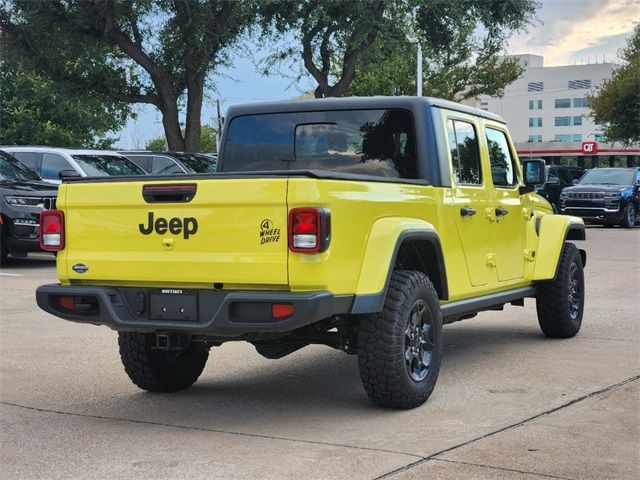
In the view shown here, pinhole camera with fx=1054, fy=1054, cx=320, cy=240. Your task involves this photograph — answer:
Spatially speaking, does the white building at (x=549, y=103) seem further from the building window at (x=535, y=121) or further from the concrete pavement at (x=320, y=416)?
the concrete pavement at (x=320, y=416)

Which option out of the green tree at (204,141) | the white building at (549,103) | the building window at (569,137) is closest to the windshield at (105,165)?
the green tree at (204,141)

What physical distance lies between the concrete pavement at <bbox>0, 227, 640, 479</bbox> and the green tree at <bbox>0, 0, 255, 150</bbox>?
17685mm

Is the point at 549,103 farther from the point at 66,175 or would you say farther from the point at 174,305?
the point at 174,305

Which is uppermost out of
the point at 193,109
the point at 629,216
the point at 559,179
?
the point at 193,109

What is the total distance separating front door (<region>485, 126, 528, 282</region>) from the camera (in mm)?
8023

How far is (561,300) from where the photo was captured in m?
8.91

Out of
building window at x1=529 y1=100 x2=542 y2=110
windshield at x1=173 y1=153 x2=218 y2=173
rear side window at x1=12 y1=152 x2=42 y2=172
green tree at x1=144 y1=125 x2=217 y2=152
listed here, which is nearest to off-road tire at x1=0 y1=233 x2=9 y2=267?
rear side window at x1=12 y1=152 x2=42 y2=172

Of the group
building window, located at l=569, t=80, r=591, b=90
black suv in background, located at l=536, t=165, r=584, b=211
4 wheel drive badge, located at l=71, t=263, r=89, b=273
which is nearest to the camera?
4 wheel drive badge, located at l=71, t=263, r=89, b=273

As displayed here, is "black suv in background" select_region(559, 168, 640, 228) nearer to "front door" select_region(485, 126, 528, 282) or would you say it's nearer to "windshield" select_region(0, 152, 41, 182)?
"windshield" select_region(0, 152, 41, 182)

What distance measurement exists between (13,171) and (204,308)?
41.0 ft

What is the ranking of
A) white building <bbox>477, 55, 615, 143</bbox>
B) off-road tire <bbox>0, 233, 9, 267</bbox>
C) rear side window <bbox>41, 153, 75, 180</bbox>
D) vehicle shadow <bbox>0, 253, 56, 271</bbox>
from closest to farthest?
off-road tire <bbox>0, 233, 9, 267</bbox>
vehicle shadow <bbox>0, 253, 56, 271</bbox>
rear side window <bbox>41, 153, 75, 180</bbox>
white building <bbox>477, 55, 615, 143</bbox>

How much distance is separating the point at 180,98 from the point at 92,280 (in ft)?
83.2

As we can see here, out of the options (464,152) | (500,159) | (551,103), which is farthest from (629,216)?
(551,103)

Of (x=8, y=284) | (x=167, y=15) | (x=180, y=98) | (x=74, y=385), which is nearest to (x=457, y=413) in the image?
(x=74, y=385)
